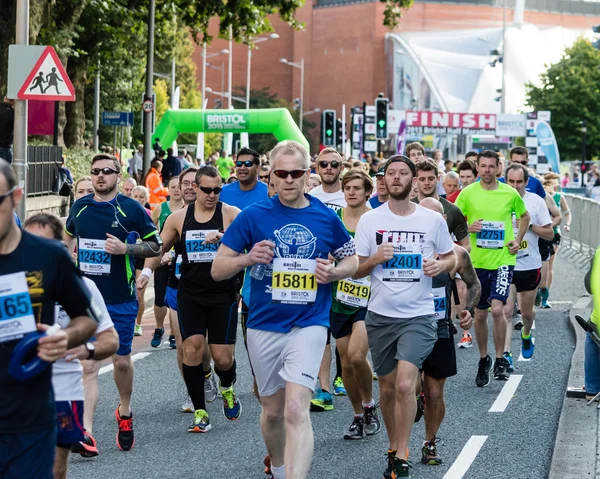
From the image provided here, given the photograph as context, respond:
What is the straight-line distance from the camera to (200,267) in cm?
889

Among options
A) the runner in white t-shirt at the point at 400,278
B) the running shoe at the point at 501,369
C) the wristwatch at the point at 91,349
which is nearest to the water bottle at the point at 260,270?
the runner in white t-shirt at the point at 400,278

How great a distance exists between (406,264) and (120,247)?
1959mm

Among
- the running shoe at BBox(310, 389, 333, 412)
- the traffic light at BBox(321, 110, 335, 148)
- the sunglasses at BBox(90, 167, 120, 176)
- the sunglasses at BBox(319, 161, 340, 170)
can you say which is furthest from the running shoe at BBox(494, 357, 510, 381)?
the traffic light at BBox(321, 110, 335, 148)

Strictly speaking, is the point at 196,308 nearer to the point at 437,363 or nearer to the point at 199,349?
the point at 199,349

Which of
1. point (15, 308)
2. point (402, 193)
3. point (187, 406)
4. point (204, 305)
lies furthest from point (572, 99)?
point (15, 308)

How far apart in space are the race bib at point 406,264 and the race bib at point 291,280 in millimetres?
1055

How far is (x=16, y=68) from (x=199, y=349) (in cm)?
510

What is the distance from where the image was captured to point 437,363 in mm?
7723

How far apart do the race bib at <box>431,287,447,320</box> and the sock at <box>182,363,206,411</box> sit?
1794 mm

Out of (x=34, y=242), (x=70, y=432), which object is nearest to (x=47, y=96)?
(x=70, y=432)

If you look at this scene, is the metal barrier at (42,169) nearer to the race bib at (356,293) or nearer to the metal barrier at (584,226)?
the metal barrier at (584,226)

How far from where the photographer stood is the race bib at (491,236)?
11320 millimetres

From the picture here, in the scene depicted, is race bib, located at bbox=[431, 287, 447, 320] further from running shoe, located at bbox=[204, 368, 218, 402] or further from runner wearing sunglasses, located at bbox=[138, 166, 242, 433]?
running shoe, located at bbox=[204, 368, 218, 402]

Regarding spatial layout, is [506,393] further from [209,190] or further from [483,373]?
[209,190]
